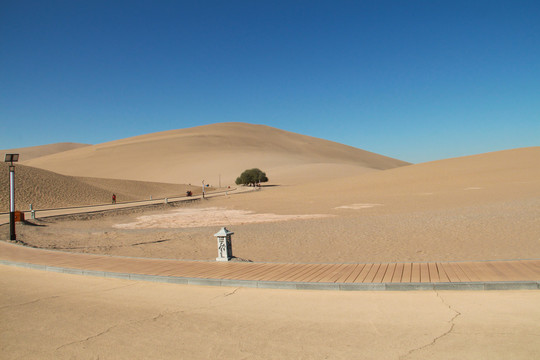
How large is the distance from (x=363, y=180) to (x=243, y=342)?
50.3 metres

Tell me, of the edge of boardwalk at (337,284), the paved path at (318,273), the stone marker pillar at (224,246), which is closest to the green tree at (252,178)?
the stone marker pillar at (224,246)

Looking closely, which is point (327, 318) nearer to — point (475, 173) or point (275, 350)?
point (275, 350)

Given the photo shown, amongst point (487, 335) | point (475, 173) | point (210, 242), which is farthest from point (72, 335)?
point (475, 173)

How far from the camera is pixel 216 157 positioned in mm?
131500

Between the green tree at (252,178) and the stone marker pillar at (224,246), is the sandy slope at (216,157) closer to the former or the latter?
the green tree at (252,178)

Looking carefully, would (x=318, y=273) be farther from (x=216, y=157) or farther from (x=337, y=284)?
(x=216, y=157)

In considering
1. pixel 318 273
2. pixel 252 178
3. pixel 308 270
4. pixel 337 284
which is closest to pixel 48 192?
pixel 308 270

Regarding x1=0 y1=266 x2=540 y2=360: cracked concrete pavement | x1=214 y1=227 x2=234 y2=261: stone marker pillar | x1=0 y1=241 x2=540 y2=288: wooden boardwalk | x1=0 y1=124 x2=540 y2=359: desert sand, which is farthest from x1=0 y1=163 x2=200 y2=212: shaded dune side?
x1=0 y1=266 x2=540 y2=360: cracked concrete pavement

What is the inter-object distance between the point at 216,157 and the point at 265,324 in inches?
5030

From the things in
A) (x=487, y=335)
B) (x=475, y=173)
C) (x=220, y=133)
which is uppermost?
(x=220, y=133)

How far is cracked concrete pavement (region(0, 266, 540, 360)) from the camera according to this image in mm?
4383

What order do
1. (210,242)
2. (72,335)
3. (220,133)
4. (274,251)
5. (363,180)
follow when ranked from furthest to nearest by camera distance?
1. (220,133)
2. (363,180)
3. (210,242)
4. (274,251)
5. (72,335)

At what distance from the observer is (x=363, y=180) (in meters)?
53.3

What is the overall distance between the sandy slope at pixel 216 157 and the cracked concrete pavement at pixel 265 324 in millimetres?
90309
